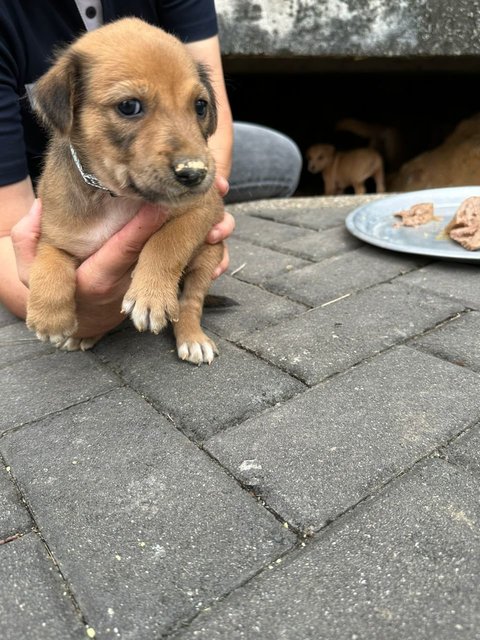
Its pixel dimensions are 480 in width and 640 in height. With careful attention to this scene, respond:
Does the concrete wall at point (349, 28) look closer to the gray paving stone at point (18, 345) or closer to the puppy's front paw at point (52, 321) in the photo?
the gray paving stone at point (18, 345)

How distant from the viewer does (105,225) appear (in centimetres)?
207

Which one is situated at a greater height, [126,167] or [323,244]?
[126,167]

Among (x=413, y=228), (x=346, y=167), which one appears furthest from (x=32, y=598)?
(x=346, y=167)

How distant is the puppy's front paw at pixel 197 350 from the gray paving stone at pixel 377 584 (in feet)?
2.96

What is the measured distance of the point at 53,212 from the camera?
207 cm

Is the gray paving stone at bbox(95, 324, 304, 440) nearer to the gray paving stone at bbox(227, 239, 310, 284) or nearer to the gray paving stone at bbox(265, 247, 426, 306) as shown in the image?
the gray paving stone at bbox(265, 247, 426, 306)

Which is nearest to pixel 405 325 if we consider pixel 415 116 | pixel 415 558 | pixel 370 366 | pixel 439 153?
pixel 370 366

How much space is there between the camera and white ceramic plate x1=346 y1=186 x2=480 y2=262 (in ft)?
9.34

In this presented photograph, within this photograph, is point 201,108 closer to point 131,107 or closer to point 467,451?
point 131,107

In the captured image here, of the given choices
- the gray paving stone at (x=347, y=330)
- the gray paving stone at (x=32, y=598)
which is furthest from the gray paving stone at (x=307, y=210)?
the gray paving stone at (x=32, y=598)

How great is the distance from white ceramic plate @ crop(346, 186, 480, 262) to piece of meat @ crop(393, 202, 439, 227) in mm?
36

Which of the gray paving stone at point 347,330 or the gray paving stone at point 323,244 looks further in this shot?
the gray paving stone at point 323,244

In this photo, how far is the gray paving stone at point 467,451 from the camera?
1.46 m

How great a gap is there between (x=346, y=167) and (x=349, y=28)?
2.12 meters
